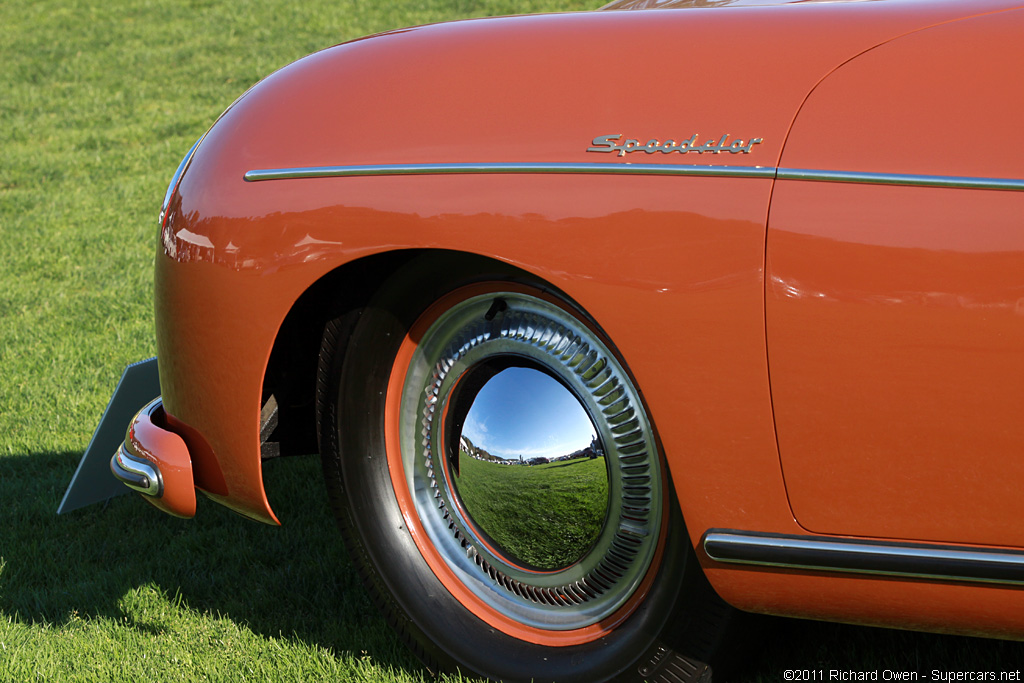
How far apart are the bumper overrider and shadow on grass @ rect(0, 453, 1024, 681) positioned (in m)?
0.47

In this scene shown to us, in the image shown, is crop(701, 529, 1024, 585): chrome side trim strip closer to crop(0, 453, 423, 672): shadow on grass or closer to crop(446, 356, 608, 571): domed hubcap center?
crop(446, 356, 608, 571): domed hubcap center

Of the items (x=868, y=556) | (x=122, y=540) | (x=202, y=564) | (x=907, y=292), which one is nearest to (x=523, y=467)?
(x=868, y=556)

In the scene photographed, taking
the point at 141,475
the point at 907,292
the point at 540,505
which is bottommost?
the point at 141,475

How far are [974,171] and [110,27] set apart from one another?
1273 centimetres

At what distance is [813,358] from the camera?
150cm

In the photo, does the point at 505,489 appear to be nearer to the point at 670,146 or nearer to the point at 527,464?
the point at 527,464

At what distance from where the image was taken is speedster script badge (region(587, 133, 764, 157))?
1539 mm

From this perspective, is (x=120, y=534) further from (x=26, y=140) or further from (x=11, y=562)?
(x=26, y=140)

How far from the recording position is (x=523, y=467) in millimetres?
1978

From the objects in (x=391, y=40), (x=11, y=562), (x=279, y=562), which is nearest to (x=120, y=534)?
(x=11, y=562)

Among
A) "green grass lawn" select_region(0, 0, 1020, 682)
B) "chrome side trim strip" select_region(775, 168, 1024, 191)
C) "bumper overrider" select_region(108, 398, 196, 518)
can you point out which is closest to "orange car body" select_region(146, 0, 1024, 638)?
"chrome side trim strip" select_region(775, 168, 1024, 191)

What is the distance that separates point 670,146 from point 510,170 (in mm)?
297

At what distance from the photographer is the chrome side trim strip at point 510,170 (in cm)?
154

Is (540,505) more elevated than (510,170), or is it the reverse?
(510,170)
